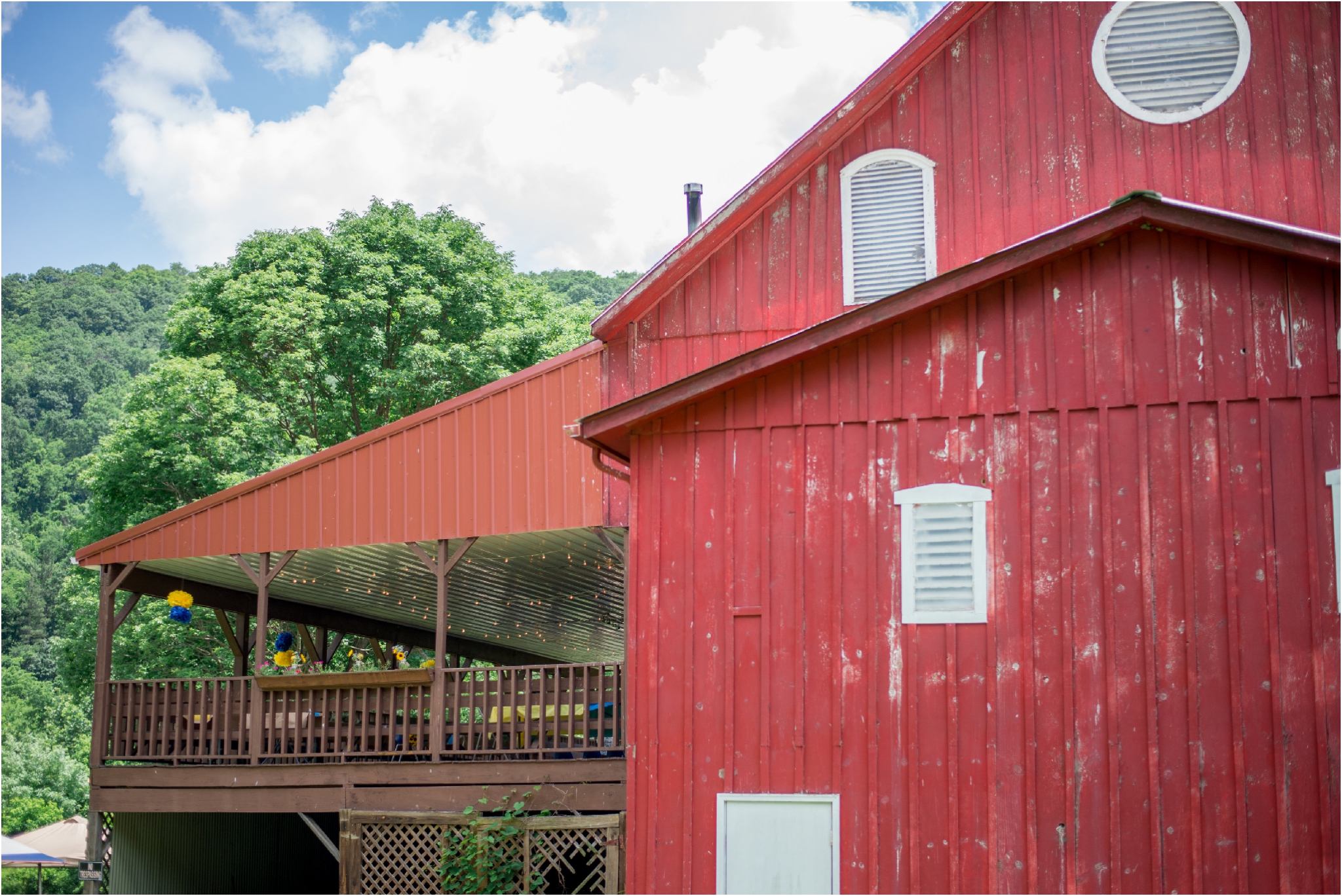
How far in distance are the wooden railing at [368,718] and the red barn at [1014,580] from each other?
10.8 ft

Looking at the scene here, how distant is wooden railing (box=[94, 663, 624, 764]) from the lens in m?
12.6

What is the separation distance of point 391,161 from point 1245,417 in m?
63.6

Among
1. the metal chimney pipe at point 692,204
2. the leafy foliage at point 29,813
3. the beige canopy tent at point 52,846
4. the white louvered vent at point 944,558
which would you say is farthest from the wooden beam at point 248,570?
the leafy foliage at point 29,813

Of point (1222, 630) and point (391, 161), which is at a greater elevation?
point (391, 161)

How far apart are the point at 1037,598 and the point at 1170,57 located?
581 cm

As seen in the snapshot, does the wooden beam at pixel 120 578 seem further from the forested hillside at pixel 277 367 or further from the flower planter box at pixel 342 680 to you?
the forested hillside at pixel 277 367

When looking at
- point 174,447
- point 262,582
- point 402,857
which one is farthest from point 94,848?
point 174,447

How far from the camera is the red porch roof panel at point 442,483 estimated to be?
12859 millimetres

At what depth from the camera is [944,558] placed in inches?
354

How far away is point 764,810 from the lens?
9.06 metres

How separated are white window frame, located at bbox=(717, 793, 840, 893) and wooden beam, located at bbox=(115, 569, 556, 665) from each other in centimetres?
696

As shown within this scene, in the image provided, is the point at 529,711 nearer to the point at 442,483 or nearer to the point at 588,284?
the point at 442,483

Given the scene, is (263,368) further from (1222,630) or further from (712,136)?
(712,136)

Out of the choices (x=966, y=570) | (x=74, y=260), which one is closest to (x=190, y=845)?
(x=966, y=570)
